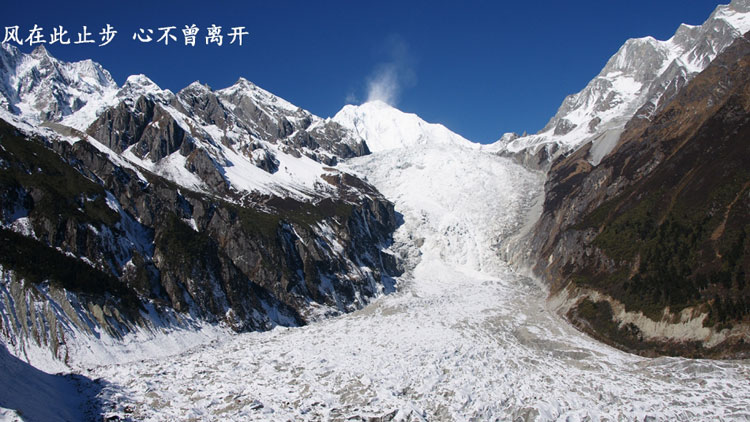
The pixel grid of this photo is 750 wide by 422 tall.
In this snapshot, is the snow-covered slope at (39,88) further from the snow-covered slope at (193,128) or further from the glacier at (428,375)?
the glacier at (428,375)

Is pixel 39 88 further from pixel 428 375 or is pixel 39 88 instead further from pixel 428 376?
pixel 428 376

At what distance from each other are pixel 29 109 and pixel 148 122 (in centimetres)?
8481

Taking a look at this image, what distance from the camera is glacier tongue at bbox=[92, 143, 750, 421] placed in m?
35.2

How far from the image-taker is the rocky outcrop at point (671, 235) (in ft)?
163

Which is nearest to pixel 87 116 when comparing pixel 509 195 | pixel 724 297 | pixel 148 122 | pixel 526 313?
pixel 148 122

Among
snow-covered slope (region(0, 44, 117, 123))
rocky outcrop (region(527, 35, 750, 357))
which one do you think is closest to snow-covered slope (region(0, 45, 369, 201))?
snow-covered slope (region(0, 44, 117, 123))

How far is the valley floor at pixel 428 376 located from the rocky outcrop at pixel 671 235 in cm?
446

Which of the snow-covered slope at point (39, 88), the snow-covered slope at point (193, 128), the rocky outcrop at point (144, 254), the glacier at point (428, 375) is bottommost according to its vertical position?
the glacier at point (428, 375)

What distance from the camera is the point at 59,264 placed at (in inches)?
1997

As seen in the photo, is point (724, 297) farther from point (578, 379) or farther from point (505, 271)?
point (505, 271)

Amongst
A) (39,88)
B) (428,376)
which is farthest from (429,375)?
(39,88)

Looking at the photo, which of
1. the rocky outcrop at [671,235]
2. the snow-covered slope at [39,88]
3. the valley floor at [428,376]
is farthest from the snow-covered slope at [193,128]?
the rocky outcrop at [671,235]

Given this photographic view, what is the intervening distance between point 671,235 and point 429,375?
36.4 meters

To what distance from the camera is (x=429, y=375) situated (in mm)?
41969
